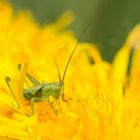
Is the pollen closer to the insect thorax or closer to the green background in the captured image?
the insect thorax

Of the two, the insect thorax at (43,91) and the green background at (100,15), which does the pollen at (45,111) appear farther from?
the green background at (100,15)

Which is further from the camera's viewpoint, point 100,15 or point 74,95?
point 100,15

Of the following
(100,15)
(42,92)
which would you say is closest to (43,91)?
(42,92)

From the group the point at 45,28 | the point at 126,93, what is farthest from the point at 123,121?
the point at 45,28

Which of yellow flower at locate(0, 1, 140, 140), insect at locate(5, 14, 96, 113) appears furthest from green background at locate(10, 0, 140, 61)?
insect at locate(5, 14, 96, 113)

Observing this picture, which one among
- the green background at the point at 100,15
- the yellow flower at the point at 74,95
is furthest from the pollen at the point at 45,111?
the green background at the point at 100,15

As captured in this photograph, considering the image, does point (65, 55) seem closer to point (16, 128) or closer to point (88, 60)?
point (88, 60)

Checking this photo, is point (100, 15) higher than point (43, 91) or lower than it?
higher

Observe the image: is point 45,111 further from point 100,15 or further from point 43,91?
point 100,15
